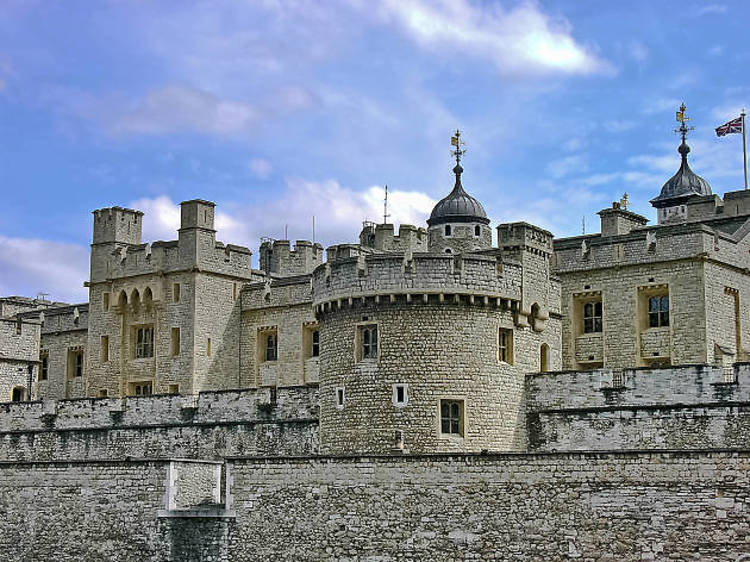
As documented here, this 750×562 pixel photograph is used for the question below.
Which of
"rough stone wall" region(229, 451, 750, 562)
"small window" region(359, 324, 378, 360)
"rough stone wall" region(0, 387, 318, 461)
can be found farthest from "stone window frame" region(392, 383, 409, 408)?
"rough stone wall" region(0, 387, 318, 461)

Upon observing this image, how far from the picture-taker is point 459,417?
32938mm

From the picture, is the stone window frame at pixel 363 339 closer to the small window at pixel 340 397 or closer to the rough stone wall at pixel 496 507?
the small window at pixel 340 397

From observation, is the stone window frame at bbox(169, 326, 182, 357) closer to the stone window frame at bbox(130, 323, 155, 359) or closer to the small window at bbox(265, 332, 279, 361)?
the stone window frame at bbox(130, 323, 155, 359)

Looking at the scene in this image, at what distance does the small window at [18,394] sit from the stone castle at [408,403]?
0.25 meters

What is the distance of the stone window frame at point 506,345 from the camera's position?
34.1 metres

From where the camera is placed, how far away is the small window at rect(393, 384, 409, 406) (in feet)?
108

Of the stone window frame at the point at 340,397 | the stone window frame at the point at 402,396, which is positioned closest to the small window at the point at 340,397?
the stone window frame at the point at 340,397

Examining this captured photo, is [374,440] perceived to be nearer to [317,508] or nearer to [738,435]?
[317,508]

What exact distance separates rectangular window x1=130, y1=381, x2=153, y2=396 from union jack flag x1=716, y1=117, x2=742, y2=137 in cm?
2264

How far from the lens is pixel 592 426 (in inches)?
1319

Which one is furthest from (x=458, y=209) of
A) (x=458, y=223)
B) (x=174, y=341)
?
(x=174, y=341)

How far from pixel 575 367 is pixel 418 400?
41.4 ft

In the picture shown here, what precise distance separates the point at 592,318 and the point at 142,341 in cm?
1637

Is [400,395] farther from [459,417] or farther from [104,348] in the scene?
[104,348]
